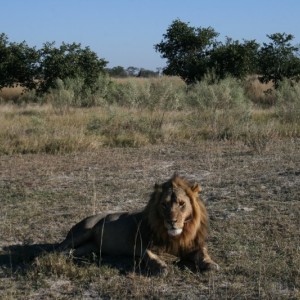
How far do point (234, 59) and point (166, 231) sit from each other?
24.5 meters

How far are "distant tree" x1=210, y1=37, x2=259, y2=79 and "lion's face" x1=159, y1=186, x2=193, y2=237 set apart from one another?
23.8 metres

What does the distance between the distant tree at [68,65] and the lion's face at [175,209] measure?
22803 mm

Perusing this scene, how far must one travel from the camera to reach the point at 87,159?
11.6 meters

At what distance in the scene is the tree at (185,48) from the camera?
1177 inches

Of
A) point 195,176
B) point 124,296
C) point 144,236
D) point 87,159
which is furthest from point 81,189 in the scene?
point 124,296

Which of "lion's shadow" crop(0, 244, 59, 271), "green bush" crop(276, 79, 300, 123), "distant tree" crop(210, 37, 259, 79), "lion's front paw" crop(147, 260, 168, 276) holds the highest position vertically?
"distant tree" crop(210, 37, 259, 79)

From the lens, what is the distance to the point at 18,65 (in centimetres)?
2911

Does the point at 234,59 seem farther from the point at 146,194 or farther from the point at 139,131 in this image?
the point at 146,194

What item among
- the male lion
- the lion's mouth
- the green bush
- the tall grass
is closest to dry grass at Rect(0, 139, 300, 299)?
the male lion

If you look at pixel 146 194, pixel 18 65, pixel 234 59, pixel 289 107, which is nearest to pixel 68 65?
pixel 18 65

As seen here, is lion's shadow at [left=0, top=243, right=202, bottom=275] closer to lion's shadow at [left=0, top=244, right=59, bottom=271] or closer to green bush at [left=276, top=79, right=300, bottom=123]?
lion's shadow at [left=0, top=244, right=59, bottom=271]

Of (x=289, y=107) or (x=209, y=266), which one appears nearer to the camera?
(x=209, y=266)

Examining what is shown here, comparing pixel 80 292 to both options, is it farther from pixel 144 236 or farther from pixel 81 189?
pixel 81 189

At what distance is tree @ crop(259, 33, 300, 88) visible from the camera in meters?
29.0
